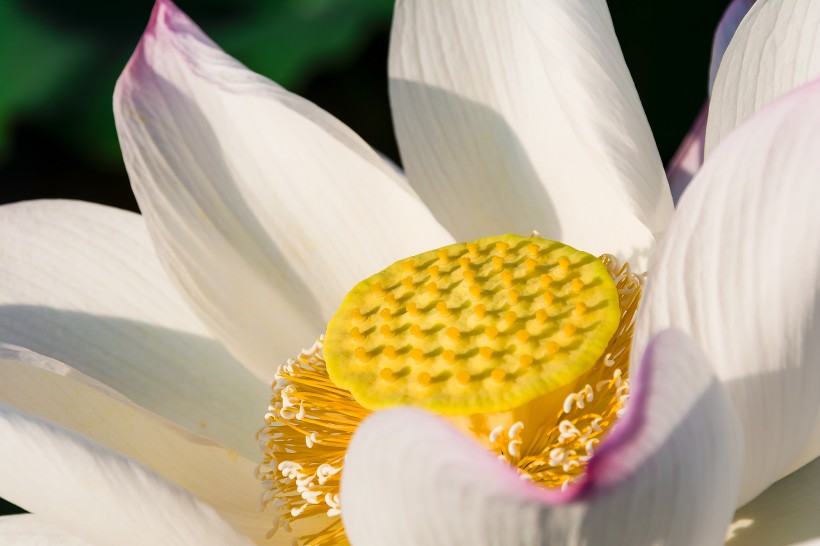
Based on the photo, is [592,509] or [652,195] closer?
[592,509]

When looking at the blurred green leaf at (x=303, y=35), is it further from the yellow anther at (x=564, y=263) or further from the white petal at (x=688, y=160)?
the yellow anther at (x=564, y=263)

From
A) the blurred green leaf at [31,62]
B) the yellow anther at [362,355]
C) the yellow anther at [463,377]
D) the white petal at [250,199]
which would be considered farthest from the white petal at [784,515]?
the blurred green leaf at [31,62]

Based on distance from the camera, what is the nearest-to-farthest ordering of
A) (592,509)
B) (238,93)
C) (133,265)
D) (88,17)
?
(592,509), (238,93), (133,265), (88,17)

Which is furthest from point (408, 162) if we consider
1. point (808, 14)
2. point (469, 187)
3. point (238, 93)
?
point (808, 14)

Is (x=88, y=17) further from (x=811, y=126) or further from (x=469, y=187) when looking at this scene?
(x=811, y=126)

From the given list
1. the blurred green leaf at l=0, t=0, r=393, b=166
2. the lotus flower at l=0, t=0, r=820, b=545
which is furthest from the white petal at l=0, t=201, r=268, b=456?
the blurred green leaf at l=0, t=0, r=393, b=166

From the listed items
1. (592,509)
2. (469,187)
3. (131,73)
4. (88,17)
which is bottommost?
(592,509)

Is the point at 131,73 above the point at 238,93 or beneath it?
above

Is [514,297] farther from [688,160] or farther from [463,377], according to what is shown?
[688,160]
